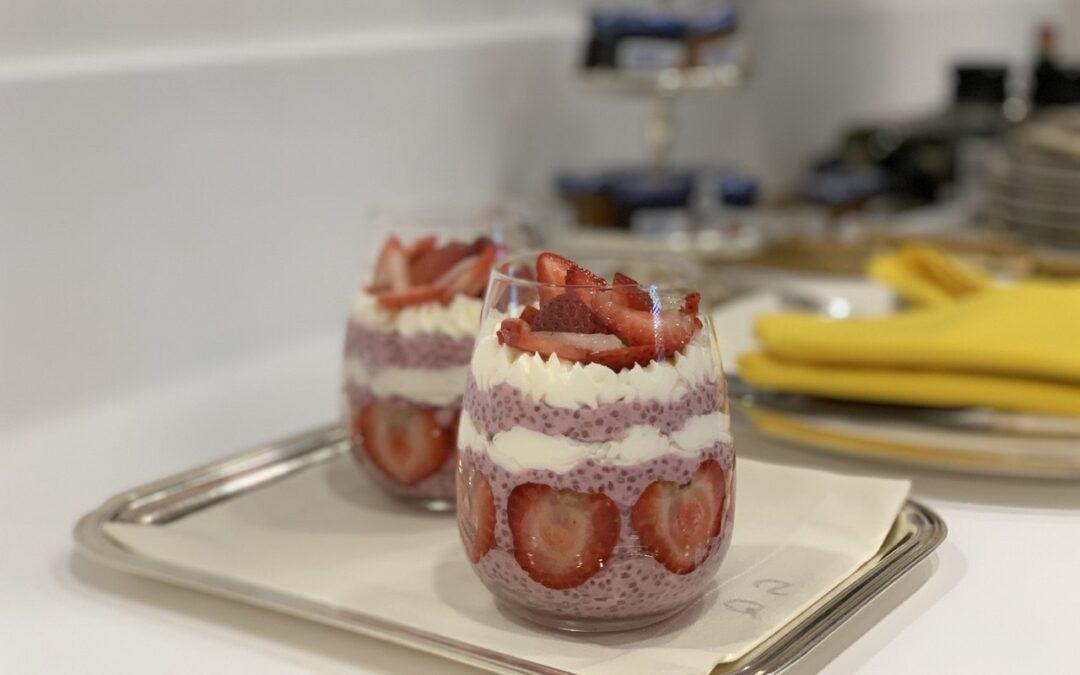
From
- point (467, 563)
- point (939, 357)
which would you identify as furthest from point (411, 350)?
point (939, 357)

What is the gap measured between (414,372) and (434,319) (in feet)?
0.09

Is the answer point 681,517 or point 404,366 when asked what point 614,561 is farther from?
point 404,366

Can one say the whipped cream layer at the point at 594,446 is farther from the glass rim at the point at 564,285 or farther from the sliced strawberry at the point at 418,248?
the sliced strawberry at the point at 418,248

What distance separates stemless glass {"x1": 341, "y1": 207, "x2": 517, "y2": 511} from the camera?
715 mm

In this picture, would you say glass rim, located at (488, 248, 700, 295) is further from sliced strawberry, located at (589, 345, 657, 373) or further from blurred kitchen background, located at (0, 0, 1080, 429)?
blurred kitchen background, located at (0, 0, 1080, 429)

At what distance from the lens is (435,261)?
745 mm

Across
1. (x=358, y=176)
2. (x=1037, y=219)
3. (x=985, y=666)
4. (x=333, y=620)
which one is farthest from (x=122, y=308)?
(x=1037, y=219)

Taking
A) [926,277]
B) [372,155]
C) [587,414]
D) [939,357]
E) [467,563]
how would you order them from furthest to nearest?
1. [372,155]
2. [926,277]
3. [939,357]
4. [467,563]
5. [587,414]

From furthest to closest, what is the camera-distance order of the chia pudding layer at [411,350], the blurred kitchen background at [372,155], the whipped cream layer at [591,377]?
1. the blurred kitchen background at [372,155]
2. the chia pudding layer at [411,350]
3. the whipped cream layer at [591,377]

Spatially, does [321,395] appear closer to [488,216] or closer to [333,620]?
[488,216]

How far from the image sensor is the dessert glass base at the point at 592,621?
588 millimetres

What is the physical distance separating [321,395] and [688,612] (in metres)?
0.50

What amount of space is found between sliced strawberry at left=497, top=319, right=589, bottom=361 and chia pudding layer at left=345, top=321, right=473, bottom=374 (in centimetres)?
12

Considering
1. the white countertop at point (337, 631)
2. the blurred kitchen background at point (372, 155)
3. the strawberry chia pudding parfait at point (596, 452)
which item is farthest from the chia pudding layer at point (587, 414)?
the blurred kitchen background at point (372, 155)
